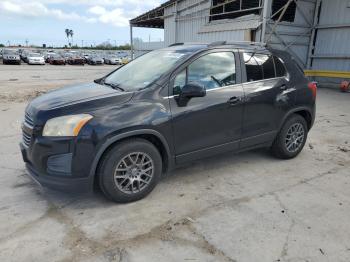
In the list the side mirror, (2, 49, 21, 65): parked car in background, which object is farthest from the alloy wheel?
(2, 49, 21, 65): parked car in background

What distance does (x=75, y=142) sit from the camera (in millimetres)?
3162

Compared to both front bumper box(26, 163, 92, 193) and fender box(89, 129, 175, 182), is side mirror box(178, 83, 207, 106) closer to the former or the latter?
fender box(89, 129, 175, 182)

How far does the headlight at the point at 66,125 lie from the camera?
3.17 metres

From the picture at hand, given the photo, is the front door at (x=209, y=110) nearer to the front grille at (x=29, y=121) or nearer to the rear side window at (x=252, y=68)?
the rear side window at (x=252, y=68)

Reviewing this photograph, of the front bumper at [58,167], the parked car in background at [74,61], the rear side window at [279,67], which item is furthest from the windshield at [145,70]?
the parked car in background at [74,61]

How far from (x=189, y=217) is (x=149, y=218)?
0.42m

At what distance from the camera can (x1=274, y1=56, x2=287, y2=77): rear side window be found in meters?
4.68

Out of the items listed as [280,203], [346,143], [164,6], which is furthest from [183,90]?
[164,6]

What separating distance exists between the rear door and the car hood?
172cm

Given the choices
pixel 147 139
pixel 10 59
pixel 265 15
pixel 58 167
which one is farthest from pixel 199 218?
pixel 10 59

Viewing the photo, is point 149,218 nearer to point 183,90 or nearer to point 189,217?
point 189,217

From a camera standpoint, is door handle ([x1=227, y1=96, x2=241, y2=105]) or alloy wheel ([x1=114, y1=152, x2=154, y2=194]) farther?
door handle ([x1=227, y1=96, x2=241, y2=105])

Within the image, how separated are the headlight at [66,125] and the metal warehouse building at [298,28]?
454 inches

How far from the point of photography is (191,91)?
11.8 feet
